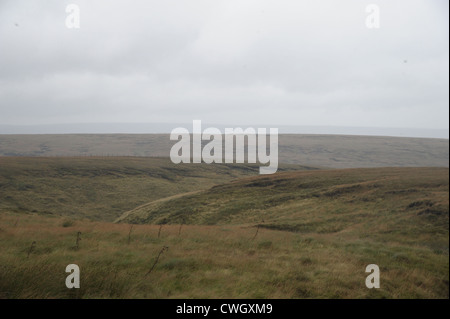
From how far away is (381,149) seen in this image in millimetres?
197625

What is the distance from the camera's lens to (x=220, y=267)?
11328 mm

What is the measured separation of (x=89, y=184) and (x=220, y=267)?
55.5m

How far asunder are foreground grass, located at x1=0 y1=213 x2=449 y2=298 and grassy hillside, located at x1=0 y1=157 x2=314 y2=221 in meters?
22.3

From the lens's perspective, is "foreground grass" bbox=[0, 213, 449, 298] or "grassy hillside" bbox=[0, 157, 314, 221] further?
"grassy hillside" bbox=[0, 157, 314, 221]

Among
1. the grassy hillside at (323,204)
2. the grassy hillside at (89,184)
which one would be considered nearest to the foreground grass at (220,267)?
the grassy hillside at (323,204)

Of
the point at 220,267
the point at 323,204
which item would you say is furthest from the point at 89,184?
the point at 220,267

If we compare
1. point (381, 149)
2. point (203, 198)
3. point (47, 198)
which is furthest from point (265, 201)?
point (381, 149)

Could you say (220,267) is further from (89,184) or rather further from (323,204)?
(89,184)

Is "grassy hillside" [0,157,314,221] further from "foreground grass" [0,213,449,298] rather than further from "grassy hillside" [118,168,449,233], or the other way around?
"foreground grass" [0,213,449,298]

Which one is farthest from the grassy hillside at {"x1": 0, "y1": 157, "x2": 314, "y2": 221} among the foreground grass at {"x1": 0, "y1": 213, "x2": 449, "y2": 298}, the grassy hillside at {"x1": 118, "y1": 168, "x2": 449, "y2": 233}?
the foreground grass at {"x1": 0, "y1": 213, "x2": 449, "y2": 298}

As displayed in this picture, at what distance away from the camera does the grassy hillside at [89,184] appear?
45.5 m

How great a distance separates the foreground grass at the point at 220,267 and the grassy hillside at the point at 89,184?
2228cm

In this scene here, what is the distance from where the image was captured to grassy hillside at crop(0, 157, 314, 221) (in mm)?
45534
